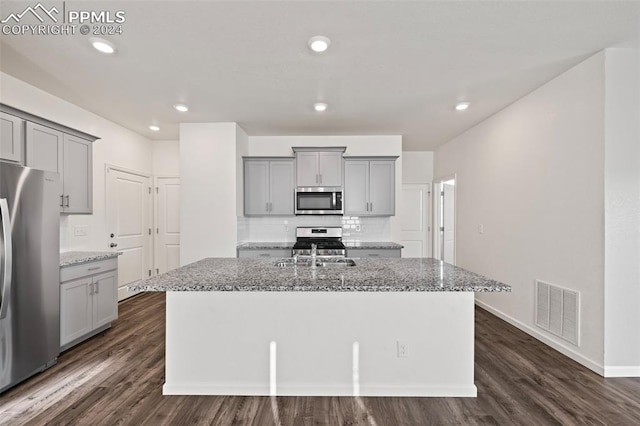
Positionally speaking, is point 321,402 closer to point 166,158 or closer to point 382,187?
point 382,187

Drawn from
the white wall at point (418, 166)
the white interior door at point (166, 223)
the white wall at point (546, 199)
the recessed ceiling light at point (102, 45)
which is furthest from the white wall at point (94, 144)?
the white wall at point (546, 199)

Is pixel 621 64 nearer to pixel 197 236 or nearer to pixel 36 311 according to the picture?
pixel 197 236

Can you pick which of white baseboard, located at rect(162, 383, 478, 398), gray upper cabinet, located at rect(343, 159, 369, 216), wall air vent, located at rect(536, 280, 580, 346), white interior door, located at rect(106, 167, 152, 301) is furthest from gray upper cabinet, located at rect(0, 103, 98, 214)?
wall air vent, located at rect(536, 280, 580, 346)

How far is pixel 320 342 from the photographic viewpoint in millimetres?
2197

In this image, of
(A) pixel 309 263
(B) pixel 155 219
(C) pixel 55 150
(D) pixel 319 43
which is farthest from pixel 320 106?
(B) pixel 155 219

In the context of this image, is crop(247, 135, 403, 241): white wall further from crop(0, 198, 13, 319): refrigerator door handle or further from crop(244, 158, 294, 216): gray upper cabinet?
crop(0, 198, 13, 319): refrigerator door handle

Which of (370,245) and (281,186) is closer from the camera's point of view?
(370,245)

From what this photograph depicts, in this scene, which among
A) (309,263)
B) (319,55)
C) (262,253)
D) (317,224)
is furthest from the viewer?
(317,224)

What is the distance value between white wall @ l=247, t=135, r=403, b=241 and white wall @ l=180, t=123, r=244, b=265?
30.8 inches

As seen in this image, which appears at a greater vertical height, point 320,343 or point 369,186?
point 369,186

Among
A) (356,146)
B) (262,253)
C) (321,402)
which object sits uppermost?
(356,146)

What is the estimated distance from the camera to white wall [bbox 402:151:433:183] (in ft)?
20.4

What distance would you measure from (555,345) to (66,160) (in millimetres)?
5371

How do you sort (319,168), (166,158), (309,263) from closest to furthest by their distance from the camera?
(309,263)
(319,168)
(166,158)
